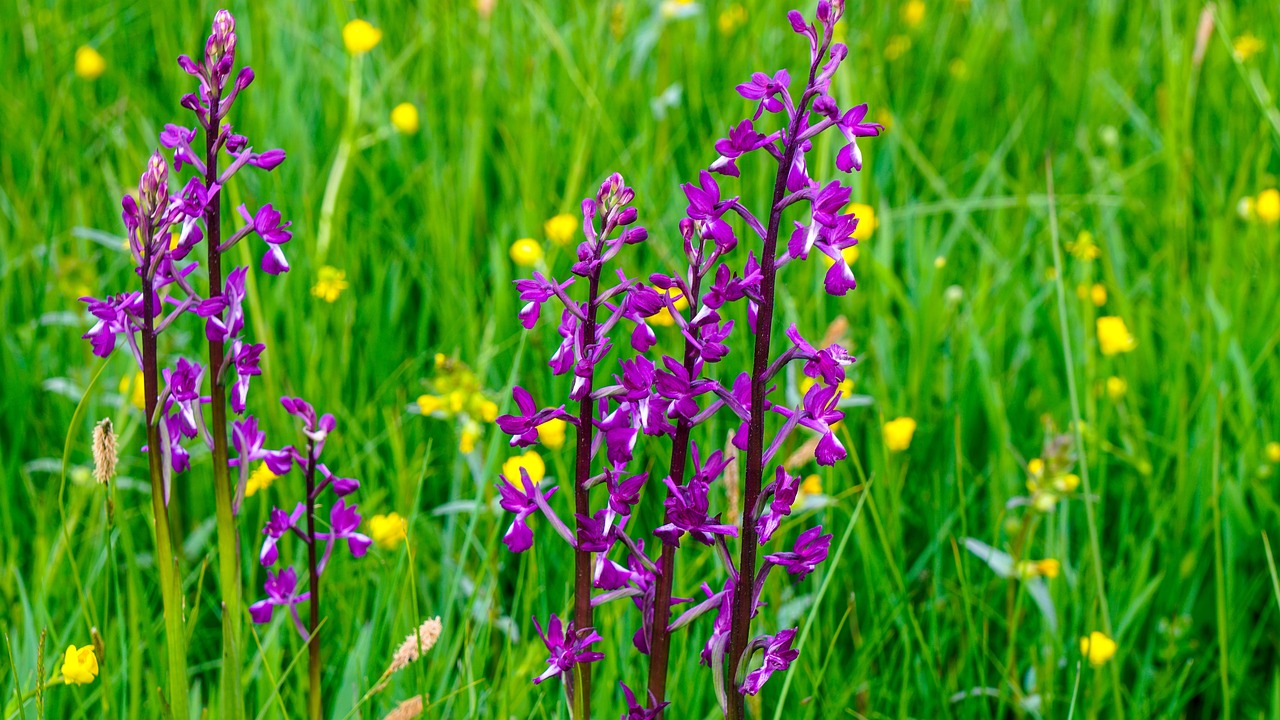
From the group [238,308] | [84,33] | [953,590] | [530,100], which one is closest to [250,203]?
[530,100]

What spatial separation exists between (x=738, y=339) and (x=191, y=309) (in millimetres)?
1545

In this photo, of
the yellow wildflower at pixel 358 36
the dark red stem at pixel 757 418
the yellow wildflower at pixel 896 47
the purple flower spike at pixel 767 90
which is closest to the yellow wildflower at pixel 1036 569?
the dark red stem at pixel 757 418

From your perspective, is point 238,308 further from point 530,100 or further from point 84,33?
point 84,33

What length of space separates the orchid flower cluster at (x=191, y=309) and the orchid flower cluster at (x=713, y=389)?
362mm

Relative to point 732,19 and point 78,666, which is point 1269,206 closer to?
point 732,19

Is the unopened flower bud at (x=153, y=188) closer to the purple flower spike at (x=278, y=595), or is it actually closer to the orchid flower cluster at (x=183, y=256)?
the orchid flower cluster at (x=183, y=256)

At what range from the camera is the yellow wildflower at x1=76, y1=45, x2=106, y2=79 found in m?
3.60

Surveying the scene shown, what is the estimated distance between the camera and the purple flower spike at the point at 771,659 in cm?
117

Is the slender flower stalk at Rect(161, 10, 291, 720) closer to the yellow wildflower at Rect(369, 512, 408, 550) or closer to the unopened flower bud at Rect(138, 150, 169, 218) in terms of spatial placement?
the unopened flower bud at Rect(138, 150, 169, 218)

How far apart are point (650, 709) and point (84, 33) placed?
12.0 ft

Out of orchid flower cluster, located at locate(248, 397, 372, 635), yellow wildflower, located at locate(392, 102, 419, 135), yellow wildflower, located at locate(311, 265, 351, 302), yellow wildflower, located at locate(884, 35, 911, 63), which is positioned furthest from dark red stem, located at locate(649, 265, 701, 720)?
yellow wildflower, located at locate(884, 35, 911, 63)

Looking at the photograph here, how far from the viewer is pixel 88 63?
142 inches

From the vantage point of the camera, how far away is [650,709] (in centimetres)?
123

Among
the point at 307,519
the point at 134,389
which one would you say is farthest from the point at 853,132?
the point at 134,389
